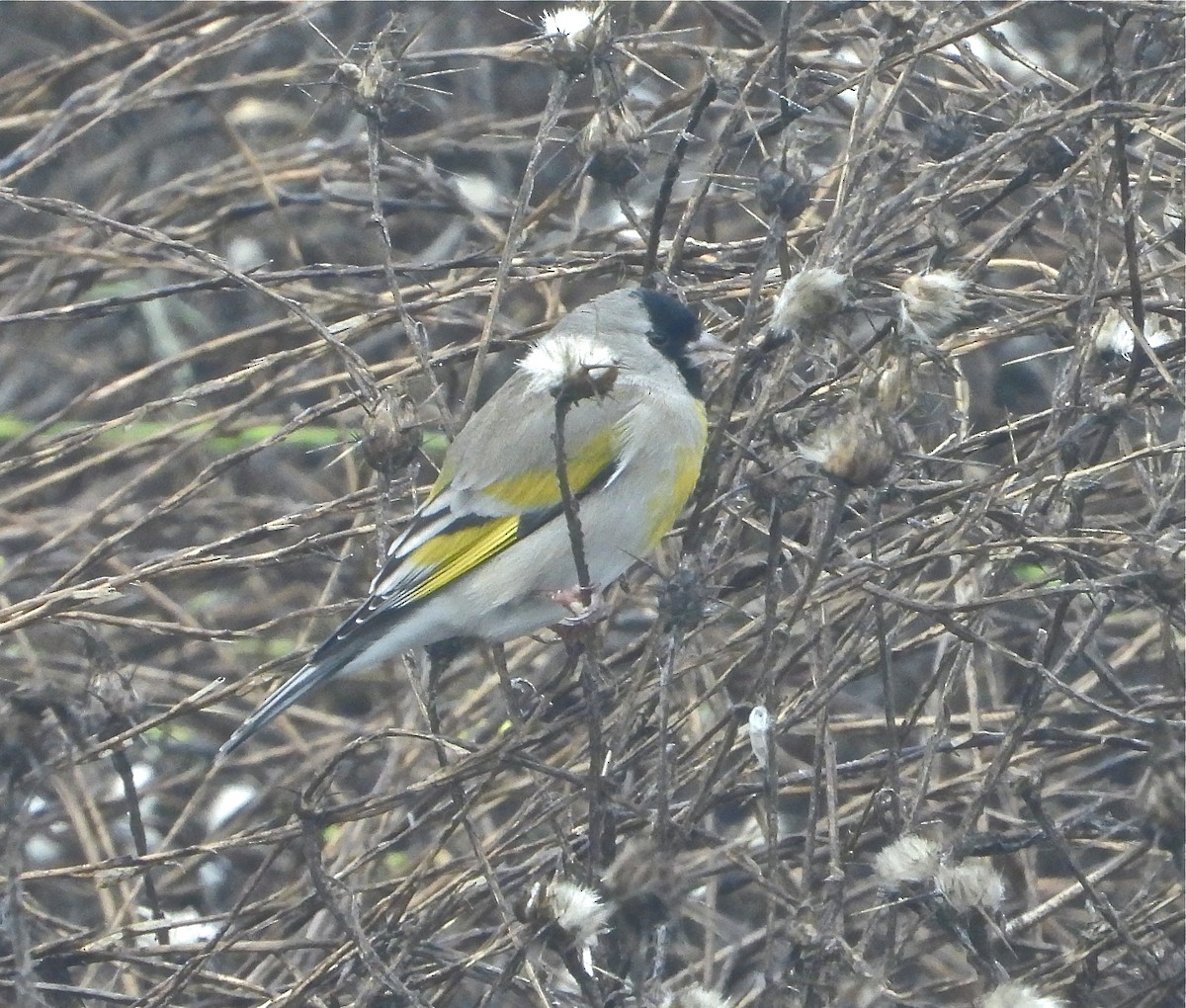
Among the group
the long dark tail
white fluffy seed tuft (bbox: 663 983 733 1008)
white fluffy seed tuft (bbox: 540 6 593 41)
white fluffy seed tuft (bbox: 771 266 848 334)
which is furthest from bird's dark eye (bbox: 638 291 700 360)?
white fluffy seed tuft (bbox: 663 983 733 1008)

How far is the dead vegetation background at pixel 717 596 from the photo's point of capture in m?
2.59

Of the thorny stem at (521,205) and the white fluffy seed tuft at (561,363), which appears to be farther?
the thorny stem at (521,205)

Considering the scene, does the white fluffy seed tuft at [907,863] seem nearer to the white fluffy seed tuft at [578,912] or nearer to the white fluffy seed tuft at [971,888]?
the white fluffy seed tuft at [971,888]

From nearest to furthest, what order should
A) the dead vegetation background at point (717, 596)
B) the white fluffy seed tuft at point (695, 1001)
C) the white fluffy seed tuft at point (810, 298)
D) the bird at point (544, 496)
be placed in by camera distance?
the white fluffy seed tuft at point (695, 1001), the white fluffy seed tuft at point (810, 298), the dead vegetation background at point (717, 596), the bird at point (544, 496)

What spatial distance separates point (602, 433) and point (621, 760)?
1.15 m

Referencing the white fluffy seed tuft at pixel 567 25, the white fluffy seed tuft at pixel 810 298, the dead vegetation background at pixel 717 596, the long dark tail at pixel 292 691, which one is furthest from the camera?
the long dark tail at pixel 292 691

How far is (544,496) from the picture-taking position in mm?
3969

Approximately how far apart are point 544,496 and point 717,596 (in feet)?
3.33

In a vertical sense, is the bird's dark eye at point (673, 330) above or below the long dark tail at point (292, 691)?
above

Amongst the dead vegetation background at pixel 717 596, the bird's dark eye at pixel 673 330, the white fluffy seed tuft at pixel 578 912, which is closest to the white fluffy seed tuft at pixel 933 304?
the dead vegetation background at pixel 717 596

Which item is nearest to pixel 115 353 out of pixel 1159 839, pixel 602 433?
pixel 602 433

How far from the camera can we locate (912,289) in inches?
100.0

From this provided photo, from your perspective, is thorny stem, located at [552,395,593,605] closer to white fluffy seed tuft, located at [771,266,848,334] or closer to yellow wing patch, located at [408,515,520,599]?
white fluffy seed tuft, located at [771,266,848,334]

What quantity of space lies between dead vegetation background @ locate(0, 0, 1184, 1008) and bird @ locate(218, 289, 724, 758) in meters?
0.12
